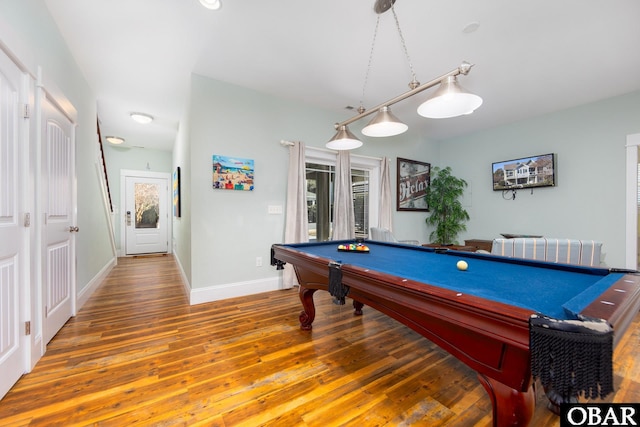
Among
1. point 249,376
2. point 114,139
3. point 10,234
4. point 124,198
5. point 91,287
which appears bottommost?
point 249,376

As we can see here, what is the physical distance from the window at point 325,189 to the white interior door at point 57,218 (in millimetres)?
2650

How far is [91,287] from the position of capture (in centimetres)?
322

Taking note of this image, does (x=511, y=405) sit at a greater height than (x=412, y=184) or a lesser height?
lesser

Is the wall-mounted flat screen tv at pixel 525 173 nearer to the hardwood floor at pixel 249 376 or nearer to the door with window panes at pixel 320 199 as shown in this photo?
the hardwood floor at pixel 249 376

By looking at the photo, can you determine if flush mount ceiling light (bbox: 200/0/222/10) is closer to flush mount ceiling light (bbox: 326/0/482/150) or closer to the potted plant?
flush mount ceiling light (bbox: 326/0/482/150)

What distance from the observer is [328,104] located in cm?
379

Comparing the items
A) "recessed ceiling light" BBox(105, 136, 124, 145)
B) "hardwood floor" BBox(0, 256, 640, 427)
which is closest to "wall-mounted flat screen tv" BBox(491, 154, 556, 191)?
"hardwood floor" BBox(0, 256, 640, 427)

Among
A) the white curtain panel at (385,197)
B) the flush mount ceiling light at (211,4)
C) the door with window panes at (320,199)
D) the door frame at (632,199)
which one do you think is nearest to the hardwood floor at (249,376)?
the door frame at (632,199)

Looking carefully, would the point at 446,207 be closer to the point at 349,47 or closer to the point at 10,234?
the point at 349,47

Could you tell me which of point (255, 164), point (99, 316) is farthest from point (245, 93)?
point (99, 316)

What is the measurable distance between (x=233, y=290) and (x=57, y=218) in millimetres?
1786

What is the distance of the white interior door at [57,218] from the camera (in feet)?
6.51

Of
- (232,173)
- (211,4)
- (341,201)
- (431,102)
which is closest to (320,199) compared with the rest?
(341,201)

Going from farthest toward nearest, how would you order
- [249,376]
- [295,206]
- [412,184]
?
[412,184] < [295,206] < [249,376]
